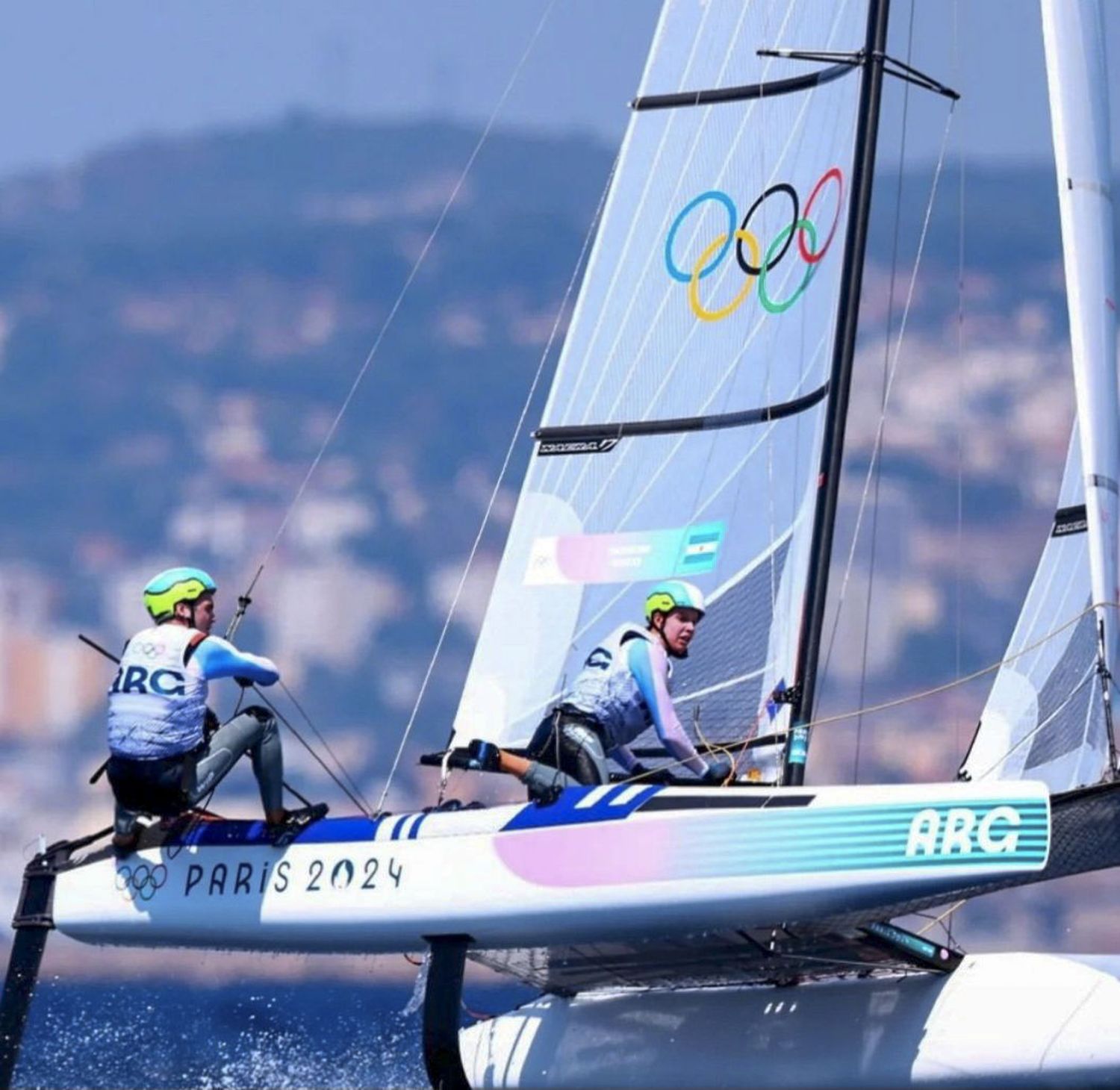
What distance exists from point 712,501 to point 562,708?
1.31 m

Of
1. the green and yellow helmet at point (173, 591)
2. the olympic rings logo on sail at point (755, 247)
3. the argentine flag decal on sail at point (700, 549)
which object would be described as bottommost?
the green and yellow helmet at point (173, 591)

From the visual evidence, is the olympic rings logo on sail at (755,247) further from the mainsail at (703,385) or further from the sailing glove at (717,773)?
the sailing glove at (717,773)

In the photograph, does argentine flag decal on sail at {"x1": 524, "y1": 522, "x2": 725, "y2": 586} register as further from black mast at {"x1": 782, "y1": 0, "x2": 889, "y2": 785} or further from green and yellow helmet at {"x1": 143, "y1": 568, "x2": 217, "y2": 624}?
green and yellow helmet at {"x1": 143, "y1": 568, "x2": 217, "y2": 624}

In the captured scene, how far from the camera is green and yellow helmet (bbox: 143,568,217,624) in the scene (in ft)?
26.8

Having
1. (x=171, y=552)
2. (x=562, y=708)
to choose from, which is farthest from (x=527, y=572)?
(x=171, y=552)

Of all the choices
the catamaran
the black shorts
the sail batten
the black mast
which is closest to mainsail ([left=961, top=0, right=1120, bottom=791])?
the catamaran

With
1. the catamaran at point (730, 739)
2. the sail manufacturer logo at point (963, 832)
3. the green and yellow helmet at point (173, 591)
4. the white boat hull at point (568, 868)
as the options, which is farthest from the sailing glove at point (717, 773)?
the green and yellow helmet at point (173, 591)

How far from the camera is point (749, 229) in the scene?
9805 mm

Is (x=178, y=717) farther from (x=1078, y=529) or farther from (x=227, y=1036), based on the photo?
(x=227, y=1036)

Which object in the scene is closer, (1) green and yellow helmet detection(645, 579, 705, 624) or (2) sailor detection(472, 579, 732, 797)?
(2) sailor detection(472, 579, 732, 797)

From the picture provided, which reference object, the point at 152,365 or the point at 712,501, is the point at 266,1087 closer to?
the point at 712,501

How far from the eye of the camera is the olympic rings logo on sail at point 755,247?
962 cm

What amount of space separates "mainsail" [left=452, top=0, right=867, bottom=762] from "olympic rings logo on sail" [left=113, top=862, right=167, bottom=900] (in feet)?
4.25

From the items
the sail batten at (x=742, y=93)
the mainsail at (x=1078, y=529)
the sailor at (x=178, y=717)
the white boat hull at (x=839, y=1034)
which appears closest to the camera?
the sailor at (x=178, y=717)
